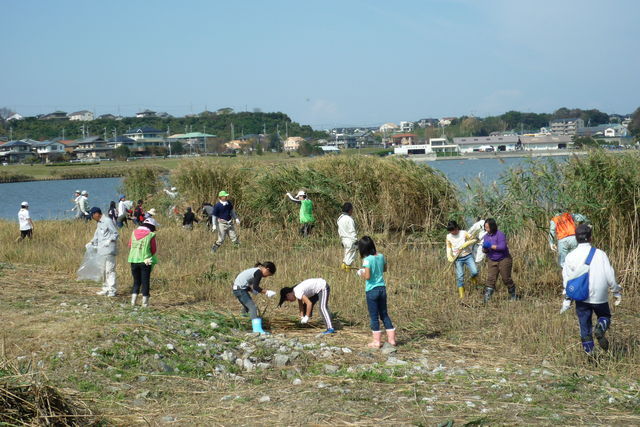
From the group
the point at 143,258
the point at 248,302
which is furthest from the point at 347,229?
the point at 248,302

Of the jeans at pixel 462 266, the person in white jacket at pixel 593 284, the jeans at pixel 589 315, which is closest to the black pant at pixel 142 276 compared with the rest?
the jeans at pixel 462 266

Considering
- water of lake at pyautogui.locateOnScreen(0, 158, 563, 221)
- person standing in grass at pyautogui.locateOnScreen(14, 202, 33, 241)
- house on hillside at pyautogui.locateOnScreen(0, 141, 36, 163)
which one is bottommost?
water of lake at pyautogui.locateOnScreen(0, 158, 563, 221)

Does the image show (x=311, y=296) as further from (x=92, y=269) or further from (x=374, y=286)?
(x=92, y=269)

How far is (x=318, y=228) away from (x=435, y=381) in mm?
12304

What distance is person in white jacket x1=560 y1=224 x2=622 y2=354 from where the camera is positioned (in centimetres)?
780

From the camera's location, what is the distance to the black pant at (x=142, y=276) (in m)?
11.3

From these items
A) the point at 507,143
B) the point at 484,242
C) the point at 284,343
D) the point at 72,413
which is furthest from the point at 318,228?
the point at 507,143

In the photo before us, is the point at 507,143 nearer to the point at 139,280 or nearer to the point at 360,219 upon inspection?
the point at 360,219

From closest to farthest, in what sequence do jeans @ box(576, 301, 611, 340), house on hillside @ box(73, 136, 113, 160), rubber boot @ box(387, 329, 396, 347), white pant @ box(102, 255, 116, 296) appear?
1. jeans @ box(576, 301, 611, 340)
2. rubber boot @ box(387, 329, 396, 347)
3. white pant @ box(102, 255, 116, 296)
4. house on hillside @ box(73, 136, 113, 160)

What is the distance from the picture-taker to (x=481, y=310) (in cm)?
1116

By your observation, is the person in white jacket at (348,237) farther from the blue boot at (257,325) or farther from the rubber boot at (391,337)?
the rubber boot at (391,337)

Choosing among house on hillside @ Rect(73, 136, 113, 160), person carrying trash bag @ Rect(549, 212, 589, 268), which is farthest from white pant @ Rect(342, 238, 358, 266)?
house on hillside @ Rect(73, 136, 113, 160)

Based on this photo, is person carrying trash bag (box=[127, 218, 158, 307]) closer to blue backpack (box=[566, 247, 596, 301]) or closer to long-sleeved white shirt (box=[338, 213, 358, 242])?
long-sleeved white shirt (box=[338, 213, 358, 242])

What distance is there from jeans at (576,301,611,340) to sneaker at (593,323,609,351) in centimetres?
4
